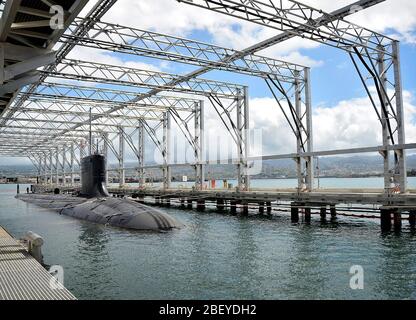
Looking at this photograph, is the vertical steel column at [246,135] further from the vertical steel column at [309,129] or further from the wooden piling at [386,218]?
the wooden piling at [386,218]

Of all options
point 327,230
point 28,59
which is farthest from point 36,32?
point 327,230

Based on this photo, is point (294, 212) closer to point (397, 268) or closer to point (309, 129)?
point (309, 129)

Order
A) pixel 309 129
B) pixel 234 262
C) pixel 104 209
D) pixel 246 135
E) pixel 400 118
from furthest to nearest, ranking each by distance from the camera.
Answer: pixel 246 135 → pixel 309 129 → pixel 104 209 → pixel 400 118 → pixel 234 262

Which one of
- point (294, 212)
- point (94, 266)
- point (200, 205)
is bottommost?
point (94, 266)

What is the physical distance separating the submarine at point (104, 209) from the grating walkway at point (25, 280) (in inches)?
367

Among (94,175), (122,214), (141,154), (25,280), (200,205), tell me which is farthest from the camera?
(141,154)

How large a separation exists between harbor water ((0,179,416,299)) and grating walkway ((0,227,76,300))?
135cm

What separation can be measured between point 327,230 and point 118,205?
1295 cm

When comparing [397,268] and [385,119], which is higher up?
[385,119]

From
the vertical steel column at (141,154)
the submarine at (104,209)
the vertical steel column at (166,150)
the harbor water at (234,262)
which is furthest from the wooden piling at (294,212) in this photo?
the vertical steel column at (141,154)

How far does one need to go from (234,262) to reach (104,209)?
14.2m

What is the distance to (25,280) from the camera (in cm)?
877

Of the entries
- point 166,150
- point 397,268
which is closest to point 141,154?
point 166,150

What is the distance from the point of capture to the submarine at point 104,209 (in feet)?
69.1
